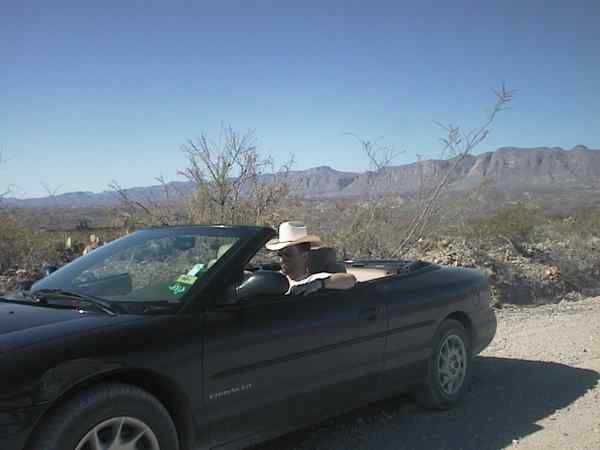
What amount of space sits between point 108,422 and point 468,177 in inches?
483

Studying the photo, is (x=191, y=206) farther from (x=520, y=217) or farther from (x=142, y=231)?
(x=520, y=217)

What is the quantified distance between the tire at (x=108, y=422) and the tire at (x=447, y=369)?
2.41 metres

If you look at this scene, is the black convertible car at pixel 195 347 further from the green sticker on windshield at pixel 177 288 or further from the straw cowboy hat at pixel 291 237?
the straw cowboy hat at pixel 291 237

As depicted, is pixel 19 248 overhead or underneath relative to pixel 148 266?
underneath

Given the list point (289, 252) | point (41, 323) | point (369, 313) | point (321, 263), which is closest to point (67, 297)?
point (41, 323)

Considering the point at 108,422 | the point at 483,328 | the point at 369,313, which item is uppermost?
the point at 369,313

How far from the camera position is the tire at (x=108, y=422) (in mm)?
2645

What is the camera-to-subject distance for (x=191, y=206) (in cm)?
1112

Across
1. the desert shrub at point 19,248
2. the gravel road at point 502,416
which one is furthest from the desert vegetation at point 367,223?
the gravel road at point 502,416

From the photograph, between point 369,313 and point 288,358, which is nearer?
point 288,358

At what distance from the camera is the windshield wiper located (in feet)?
10.6

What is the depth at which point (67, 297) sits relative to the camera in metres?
3.43

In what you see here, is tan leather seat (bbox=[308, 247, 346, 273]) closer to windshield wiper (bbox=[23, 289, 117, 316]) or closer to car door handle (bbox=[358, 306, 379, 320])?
car door handle (bbox=[358, 306, 379, 320])

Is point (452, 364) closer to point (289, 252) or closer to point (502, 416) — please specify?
point (502, 416)
